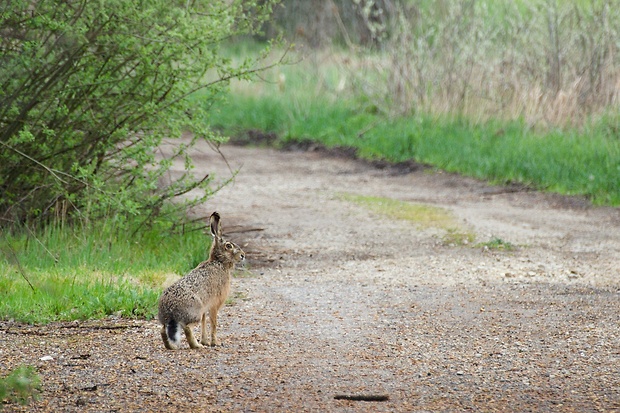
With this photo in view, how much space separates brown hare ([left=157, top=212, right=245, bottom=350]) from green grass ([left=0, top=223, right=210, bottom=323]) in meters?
0.81

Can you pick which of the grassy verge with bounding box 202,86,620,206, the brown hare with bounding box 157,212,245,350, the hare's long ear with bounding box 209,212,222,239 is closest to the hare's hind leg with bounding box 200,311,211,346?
the brown hare with bounding box 157,212,245,350

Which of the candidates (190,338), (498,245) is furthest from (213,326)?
(498,245)

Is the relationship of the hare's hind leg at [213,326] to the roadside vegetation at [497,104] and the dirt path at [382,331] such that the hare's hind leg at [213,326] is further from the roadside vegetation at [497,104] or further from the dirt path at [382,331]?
the roadside vegetation at [497,104]

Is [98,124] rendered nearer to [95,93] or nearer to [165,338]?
[95,93]

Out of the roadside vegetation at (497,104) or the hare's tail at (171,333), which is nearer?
the hare's tail at (171,333)

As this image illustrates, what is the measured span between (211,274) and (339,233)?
188 inches

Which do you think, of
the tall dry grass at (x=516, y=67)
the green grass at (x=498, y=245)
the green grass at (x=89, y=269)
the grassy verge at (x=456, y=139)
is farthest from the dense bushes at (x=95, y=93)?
the tall dry grass at (x=516, y=67)

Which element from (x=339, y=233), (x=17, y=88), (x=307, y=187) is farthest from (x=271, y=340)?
(x=307, y=187)

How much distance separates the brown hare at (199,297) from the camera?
5930mm

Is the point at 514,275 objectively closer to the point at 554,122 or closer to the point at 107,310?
the point at 107,310

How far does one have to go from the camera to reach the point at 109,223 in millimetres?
9359

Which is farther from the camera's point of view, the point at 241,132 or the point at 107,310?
the point at 241,132

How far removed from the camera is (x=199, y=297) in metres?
6.08

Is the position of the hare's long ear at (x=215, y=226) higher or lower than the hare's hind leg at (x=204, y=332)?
higher
